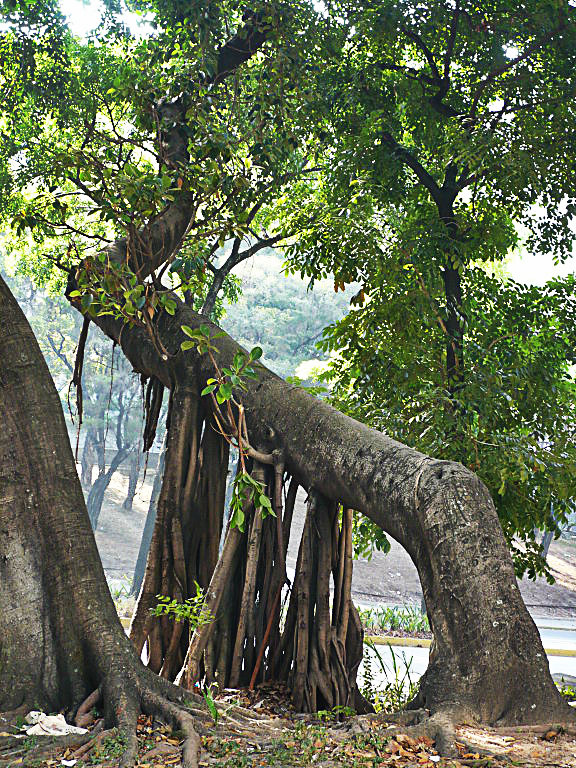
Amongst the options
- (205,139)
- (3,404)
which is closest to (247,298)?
(205,139)

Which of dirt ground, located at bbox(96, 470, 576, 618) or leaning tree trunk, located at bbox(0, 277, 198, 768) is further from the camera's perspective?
dirt ground, located at bbox(96, 470, 576, 618)

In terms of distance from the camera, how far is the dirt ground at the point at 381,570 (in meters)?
21.0

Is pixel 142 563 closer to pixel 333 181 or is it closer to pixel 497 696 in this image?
pixel 333 181

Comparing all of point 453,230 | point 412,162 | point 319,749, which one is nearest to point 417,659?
point 453,230

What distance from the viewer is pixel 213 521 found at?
179 inches

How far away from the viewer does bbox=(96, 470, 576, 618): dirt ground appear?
21031 mm

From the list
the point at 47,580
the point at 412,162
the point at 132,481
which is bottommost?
the point at 47,580

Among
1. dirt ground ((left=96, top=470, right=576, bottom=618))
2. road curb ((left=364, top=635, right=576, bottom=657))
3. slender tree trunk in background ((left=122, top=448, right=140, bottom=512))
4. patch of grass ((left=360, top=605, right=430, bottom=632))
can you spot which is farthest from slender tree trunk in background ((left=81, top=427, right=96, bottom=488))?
road curb ((left=364, top=635, right=576, bottom=657))

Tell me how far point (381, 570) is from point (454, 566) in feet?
69.4

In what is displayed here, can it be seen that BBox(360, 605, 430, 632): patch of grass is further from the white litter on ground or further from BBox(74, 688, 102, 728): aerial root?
the white litter on ground

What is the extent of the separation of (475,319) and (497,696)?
132 inches

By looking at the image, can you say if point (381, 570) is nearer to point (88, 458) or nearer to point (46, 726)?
point (88, 458)

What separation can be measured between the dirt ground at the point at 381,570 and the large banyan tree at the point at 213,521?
1445 centimetres

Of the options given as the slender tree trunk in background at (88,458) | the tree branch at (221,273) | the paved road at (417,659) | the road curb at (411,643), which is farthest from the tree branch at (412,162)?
the slender tree trunk in background at (88,458)
